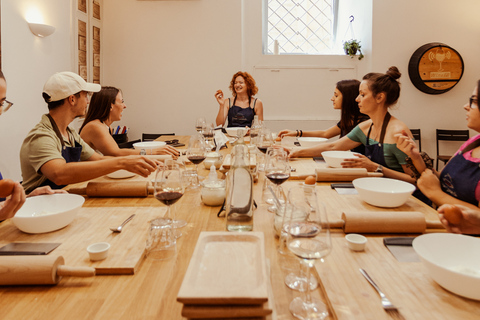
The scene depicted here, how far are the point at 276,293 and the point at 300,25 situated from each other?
5473 mm

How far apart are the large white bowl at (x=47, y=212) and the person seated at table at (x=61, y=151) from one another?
415 mm

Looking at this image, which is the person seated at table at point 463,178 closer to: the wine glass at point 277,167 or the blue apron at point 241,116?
the wine glass at point 277,167

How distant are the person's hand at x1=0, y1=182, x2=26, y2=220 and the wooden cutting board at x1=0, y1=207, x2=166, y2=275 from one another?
6 cm

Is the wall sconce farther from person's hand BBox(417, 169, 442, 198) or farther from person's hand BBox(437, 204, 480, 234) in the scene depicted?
person's hand BBox(437, 204, 480, 234)

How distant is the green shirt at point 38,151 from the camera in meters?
1.81

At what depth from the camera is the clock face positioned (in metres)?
4.85

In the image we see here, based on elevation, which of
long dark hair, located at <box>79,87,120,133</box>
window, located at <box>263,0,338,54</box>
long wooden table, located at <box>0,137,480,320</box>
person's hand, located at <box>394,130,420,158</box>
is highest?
window, located at <box>263,0,338,54</box>

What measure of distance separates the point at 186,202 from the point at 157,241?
0.45m

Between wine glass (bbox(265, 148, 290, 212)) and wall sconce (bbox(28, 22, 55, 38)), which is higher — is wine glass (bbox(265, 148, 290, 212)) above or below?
below

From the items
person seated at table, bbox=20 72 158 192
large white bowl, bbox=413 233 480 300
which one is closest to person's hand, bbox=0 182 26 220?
person seated at table, bbox=20 72 158 192

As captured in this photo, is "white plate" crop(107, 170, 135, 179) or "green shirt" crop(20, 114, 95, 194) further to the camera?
"white plate" crop(107, 170, 135, 179)

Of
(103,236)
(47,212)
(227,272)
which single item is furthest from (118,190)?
(227,272)

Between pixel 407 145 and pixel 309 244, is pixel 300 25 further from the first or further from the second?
pixel 309 244

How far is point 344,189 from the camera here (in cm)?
178
